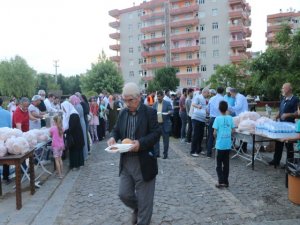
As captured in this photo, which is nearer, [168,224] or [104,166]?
[168,224]

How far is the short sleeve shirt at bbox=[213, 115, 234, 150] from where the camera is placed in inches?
279

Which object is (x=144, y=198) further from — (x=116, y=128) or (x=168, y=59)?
(x=168, y=59)

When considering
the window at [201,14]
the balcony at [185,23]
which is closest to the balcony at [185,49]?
the balcony at [185,23]

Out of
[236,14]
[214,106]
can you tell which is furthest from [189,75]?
[214,106]

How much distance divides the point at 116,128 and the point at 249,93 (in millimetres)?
28143

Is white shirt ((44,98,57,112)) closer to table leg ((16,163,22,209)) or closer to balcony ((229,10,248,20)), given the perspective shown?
table leg ((16,163,22,209))

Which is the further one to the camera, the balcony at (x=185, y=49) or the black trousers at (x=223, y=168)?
the balcony at (x=185, y=49)

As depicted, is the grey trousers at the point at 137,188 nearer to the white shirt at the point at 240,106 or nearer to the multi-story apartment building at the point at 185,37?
the white shirt at the point at 240,106

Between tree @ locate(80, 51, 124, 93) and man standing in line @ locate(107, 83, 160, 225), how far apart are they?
5071cm

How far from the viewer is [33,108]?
1059 centimetres

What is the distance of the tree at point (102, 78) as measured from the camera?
55.8 m

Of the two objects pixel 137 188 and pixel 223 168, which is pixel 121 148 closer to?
pixel 137 188

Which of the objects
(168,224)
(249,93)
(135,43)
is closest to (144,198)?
(168,224)

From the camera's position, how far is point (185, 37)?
76.2 meters
